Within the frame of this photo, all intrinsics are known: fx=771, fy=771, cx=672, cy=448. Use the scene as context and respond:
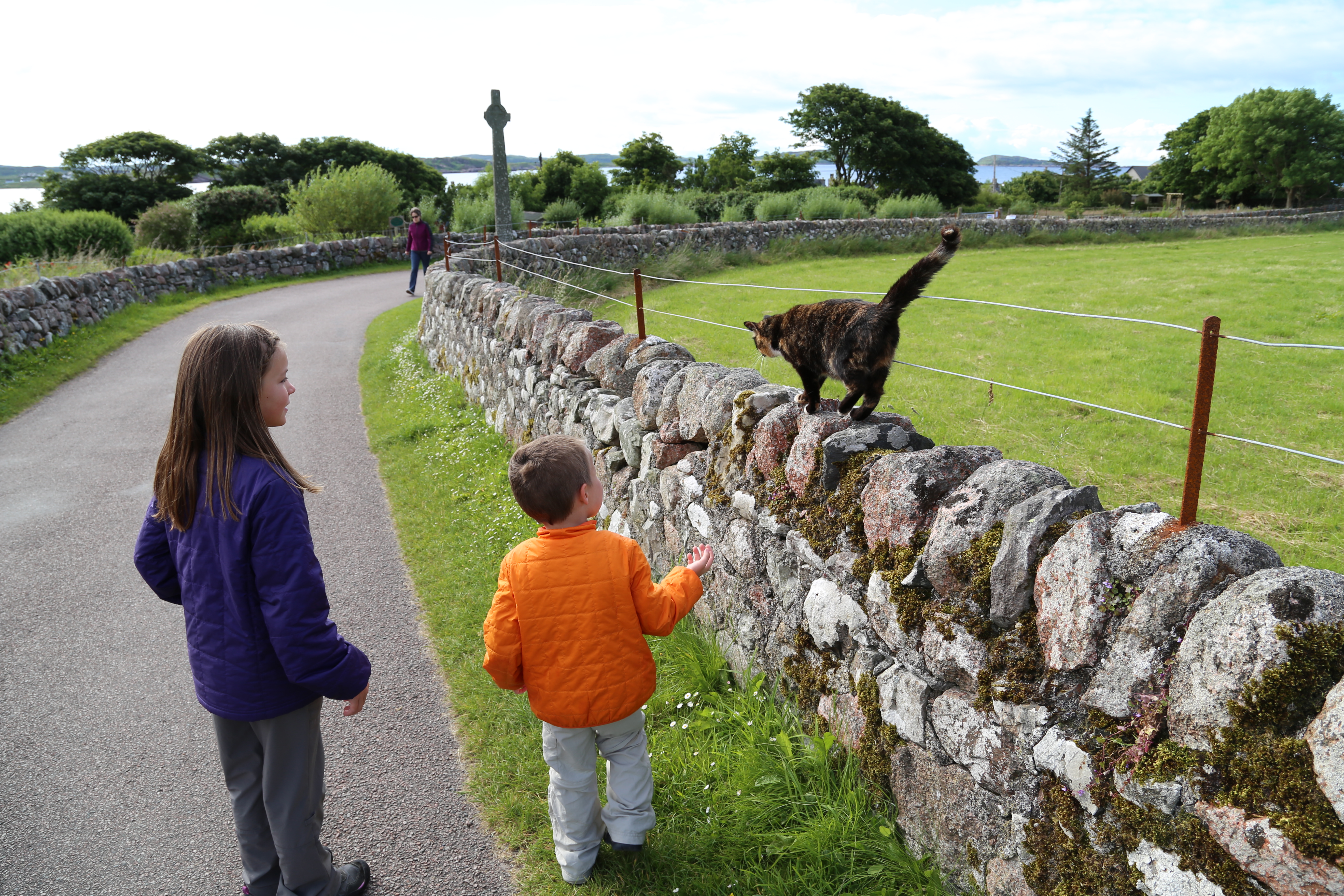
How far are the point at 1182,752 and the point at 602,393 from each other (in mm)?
4508

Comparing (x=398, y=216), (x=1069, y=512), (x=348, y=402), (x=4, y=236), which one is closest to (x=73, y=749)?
(x=1069, y=512)

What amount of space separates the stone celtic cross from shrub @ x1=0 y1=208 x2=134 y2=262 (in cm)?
1028

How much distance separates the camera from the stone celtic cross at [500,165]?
15.8 meters

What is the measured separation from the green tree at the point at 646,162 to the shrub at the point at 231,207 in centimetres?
2934

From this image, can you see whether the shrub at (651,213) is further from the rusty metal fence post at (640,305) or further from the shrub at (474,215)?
the rusty metal fence post at (640,305)

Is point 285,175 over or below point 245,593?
over

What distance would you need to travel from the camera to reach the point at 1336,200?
170 feet

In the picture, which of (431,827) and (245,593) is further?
(431,827)

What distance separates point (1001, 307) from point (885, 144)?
6287 cm

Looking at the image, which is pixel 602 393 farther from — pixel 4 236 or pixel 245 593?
pixel 4 236

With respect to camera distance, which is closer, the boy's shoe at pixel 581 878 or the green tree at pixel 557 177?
the boy's shoe at pixel 581 878

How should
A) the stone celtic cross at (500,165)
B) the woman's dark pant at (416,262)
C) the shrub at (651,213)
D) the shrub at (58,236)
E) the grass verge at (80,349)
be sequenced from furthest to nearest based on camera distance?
the shrub at (651,213)
the shrub at (58,236)
the woman's dark pant at (416,262)
the stone celtic cross at (500,165)
the grass verge at (80,349)

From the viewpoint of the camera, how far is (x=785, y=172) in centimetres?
6247

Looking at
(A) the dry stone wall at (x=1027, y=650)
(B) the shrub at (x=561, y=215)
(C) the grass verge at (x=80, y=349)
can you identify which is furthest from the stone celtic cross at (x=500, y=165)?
(A) the dry stone wall at (x=1027, y=650)
